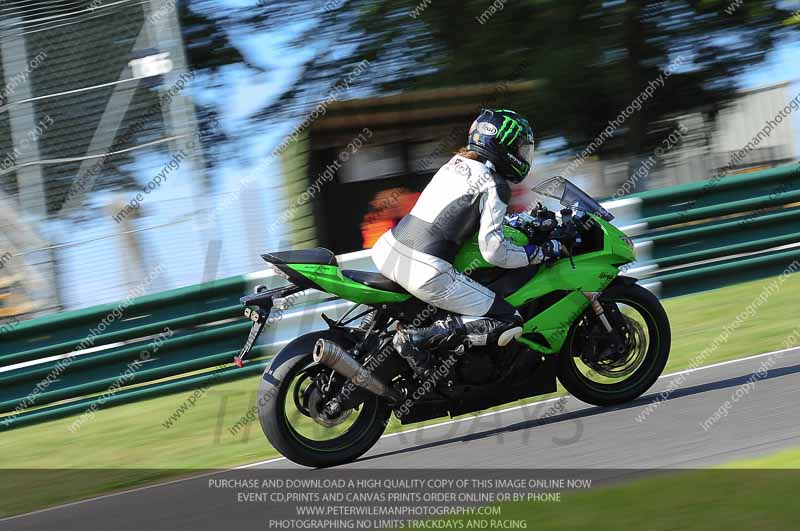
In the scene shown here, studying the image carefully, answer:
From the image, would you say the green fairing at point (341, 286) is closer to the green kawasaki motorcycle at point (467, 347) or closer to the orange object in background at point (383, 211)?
the green kawasaki motorcycle at point (467, 347)

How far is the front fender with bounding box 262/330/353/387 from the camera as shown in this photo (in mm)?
5910

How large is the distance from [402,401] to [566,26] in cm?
901

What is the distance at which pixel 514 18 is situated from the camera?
14.3 metres

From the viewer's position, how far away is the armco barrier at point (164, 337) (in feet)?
31.2

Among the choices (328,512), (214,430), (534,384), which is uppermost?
(328,512)

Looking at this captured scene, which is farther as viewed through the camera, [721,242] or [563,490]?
[721,242]

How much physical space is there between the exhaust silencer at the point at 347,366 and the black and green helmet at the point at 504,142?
1.44 meters

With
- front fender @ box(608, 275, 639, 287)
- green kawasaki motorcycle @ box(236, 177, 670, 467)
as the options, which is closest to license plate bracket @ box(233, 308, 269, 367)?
green kawasaki motorcycle @ box(236, 177, 670, 467)

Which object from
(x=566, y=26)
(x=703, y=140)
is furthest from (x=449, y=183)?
(x=703, y=140)

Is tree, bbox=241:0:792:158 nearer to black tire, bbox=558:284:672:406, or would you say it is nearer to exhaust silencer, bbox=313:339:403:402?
black tire, bbox=558:284:672:406

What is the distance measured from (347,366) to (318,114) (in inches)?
314

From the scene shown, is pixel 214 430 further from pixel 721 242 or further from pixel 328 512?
pixel 721 242

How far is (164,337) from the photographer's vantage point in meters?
Answer: 9.77

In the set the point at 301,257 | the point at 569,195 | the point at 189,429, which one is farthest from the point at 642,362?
the point at 189,429
